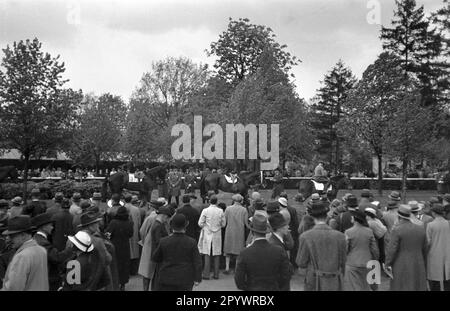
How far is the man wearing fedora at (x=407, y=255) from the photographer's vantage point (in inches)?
285

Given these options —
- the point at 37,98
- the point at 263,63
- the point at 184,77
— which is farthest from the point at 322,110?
the point at 37,98

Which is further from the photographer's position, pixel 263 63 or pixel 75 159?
pixel 75 159

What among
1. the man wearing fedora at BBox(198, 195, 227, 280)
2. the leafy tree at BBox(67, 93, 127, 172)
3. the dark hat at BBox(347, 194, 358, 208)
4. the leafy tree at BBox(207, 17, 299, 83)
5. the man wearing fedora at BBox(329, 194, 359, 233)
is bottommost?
the man wearing fedora at BBox(198, 195, 227, 280)

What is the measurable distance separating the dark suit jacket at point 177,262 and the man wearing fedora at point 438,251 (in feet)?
12.9

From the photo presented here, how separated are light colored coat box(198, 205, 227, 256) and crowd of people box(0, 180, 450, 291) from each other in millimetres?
22

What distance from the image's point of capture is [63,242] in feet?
29.6

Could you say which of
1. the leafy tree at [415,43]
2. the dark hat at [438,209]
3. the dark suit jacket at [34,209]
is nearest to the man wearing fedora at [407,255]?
the dark hat at [438,209]

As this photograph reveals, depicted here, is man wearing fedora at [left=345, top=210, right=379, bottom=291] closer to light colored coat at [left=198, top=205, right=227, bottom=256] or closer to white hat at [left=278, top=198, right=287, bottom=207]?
white hat at [left=278, top=198, right=287, bottom=207]

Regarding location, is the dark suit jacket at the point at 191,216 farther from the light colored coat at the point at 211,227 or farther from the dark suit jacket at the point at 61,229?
the dark suit jacket at the point at 61,229

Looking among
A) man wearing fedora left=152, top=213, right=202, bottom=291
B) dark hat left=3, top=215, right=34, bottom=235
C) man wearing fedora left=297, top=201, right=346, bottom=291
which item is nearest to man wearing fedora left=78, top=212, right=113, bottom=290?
man wearing fedora left=152, top=213, right=202, bottom=291

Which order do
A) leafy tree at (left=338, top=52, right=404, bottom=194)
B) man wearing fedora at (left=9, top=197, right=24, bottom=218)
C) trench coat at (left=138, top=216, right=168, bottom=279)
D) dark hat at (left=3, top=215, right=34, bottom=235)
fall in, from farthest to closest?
leafy tree at (left=338, top=52, right=404, bottom=194) < man wearing fedora at (left=9, top=197, right=24, bottom=218) < trench coat at (left=138, top=216, right=168, bottom=279) < dark hat at (left=3, top=215, right=34, bottom=235)

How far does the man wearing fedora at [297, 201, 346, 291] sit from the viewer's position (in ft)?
20.0

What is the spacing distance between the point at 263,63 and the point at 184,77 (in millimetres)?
14752
